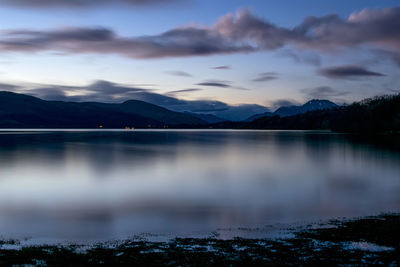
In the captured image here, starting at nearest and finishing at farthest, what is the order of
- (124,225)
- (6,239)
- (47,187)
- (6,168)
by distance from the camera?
(6,239) < (124,225) < (47,187) < (6,168)

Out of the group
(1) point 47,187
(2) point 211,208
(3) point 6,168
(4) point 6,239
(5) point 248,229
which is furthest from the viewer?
(3) point 6,168

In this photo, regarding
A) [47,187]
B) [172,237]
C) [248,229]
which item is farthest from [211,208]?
[47,187]

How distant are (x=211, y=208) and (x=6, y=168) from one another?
102ft

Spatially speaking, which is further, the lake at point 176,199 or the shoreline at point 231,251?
the lake at point 176,199

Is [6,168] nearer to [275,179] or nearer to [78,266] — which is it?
[275,179]

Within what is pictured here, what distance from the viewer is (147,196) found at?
2566cm

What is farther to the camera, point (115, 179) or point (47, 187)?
point (115, 179)

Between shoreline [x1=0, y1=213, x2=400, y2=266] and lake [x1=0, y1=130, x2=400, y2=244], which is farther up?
shoreline [x1=0, y1=213, x2=400, y2=266]

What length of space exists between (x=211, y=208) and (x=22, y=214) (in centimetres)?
1029

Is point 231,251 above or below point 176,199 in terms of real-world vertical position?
above

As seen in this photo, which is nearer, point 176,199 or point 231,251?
point 231,251

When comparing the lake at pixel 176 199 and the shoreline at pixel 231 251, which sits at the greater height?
the shoreline at pixel 231 251

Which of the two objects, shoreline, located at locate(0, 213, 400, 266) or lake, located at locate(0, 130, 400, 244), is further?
lake, located at locate(0, 130, 400, 244)

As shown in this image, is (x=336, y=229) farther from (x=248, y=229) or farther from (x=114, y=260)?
(x=114, y=260)
